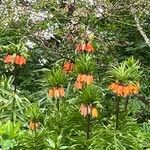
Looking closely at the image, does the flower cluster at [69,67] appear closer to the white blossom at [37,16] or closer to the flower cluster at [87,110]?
the flower cluster at [87,110]

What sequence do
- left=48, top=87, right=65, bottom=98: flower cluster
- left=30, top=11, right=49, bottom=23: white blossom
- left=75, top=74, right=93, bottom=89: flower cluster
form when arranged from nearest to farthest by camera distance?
left=75, top=74, right=93, bottom=89: flower cluster, left=48, top=87, right=65, bottom=98: flower cluster, left=30, top=11, right=49, bottom=23: white blossom

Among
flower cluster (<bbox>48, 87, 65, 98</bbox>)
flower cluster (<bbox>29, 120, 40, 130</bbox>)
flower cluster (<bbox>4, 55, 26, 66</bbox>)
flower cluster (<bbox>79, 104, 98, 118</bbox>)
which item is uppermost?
flower cluster (<bbox>4, 55, 26, 66</bbox>)

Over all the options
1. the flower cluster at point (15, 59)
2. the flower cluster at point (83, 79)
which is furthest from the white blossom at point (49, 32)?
the flower cluster at point (83, 79)

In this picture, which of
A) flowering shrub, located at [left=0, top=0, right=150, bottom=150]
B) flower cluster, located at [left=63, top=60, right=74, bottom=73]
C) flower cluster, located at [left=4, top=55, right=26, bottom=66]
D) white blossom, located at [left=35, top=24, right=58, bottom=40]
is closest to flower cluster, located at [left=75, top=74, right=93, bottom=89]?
flowering shrub, located at [left=0, top=0, right=150, bottom=150]

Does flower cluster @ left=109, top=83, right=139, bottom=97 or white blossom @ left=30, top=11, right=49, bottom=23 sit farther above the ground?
white blossom @ left=30, top=11, right=49, bottom=23

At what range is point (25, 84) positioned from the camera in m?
6.87

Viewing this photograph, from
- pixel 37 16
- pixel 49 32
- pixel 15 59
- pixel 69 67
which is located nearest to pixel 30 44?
pixel 49 32

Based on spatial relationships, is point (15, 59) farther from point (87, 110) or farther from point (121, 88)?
point (121, 88)

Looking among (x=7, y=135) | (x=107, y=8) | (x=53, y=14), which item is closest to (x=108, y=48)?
(x=107, y=8)

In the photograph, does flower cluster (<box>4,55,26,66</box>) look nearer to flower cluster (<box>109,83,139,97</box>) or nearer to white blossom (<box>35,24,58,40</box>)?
flower cluster (<box>109,83,139,97</box>)

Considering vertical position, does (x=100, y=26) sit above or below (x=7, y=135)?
above

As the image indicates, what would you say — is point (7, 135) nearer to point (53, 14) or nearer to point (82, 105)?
point (82, 105)

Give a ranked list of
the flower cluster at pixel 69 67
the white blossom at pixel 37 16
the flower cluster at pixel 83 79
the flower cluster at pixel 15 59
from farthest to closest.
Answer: the white blossom at pixel 37 16 < the flower cluster at pixel 69 67 < the flower cluster at pixel 15 59 < the flower cluster at pixel 83 79

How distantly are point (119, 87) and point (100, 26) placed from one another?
11.5ft
